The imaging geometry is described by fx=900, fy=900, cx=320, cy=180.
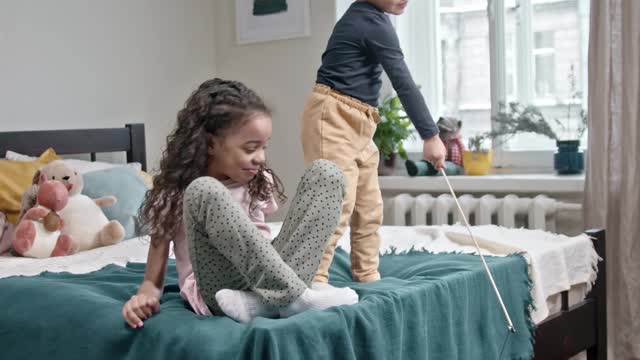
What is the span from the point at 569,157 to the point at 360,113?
1.50 m

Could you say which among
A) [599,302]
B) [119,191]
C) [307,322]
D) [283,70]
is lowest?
[599,302]

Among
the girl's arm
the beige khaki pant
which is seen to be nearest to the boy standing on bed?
the beige khaki pant

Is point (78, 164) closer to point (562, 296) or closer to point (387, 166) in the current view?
point (387, 166)

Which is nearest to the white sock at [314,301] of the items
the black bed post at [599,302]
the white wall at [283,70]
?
the black bed post at [599,302]

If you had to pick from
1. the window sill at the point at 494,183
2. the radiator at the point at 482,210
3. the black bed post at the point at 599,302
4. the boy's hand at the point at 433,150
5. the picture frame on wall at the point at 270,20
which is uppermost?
the picture frame on wall at the point at 270,20

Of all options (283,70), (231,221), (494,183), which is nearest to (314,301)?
(231,221)

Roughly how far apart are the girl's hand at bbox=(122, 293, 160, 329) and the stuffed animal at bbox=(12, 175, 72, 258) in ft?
3.55

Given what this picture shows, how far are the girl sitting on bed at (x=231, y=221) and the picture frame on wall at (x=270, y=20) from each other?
2024 mm

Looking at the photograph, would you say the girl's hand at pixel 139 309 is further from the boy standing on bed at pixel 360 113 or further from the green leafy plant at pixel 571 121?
the green leafy plant at pixel 571 121

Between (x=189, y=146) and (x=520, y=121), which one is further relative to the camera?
(x=520, y=121)

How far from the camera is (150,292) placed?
5.62 ft

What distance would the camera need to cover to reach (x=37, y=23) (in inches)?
132

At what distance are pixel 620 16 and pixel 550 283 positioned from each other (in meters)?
1.15

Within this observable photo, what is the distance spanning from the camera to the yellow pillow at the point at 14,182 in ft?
9.25
